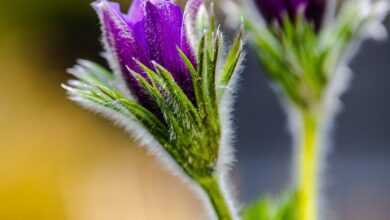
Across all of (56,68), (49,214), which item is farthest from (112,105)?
(56,68)


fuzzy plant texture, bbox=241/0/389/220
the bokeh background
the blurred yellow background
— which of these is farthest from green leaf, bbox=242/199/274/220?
the bokeh background

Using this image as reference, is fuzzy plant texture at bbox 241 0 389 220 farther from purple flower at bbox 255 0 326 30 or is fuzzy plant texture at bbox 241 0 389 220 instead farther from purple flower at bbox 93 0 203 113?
purple flower at bbox 93 0 203 113

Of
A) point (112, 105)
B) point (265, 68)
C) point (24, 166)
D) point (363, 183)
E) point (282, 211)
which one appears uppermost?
point (112, 105)

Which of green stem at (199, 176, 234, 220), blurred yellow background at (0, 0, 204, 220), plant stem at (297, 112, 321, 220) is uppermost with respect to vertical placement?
green stem at (199, 176, 234, 220)

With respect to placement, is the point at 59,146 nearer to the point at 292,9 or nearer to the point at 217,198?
the point at 292,9

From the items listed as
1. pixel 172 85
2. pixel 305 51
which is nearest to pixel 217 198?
pixel 172 85

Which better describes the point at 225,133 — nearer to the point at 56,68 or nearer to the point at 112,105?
the point at 112,105

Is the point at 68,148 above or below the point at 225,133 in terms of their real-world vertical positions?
below
